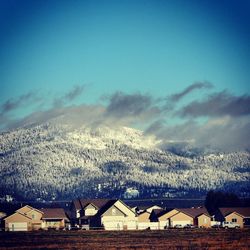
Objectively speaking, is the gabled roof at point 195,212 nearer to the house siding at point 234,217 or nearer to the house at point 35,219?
the house siding at point 234,217

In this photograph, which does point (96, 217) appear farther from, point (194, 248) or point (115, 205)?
point (194, 248)

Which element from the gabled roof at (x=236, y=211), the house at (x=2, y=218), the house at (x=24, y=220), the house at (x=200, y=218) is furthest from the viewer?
the gabled roof at (x=236, y=211)

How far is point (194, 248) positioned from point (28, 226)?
2779 inches

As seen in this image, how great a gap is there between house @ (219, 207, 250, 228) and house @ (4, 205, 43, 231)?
3536 centimetres

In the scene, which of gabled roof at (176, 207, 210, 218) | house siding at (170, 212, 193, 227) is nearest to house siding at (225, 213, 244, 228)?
gabled roof at (176, 207, 210, 218)

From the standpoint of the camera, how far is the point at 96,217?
131m

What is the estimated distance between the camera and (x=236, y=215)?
13475cm

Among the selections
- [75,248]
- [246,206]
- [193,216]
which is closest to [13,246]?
[75,248]

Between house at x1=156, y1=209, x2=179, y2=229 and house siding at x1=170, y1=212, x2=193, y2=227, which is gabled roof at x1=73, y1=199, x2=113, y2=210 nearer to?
house at x1=156, y1=209, x2=179, y2=229

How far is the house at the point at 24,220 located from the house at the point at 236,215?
1392 inches

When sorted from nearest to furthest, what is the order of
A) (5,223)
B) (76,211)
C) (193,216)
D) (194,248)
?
(194,248), (5,223), (193,216), (76,211)

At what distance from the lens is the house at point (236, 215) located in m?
134

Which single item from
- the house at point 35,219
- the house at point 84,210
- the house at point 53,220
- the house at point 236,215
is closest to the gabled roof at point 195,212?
the house at point 236,215

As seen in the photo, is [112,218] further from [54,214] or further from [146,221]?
[54,214]
